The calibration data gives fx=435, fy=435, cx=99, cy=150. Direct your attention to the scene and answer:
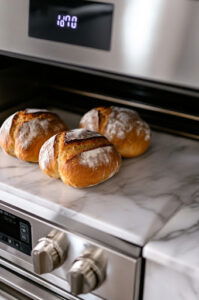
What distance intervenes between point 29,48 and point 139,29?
23cm

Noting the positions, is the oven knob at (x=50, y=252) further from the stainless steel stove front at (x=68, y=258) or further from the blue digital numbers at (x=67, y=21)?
the blue digital numbers at (x=67, y=21)

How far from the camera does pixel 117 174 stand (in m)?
0.82

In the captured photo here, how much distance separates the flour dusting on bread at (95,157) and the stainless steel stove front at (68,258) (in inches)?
4.0

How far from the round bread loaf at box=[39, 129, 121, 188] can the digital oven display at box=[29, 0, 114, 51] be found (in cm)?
16

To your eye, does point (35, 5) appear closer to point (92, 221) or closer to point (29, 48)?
point (29, 48)

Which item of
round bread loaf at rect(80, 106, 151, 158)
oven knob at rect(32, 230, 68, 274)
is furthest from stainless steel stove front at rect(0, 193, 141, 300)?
round bread loaf at rect(80, 106, 151, 158)

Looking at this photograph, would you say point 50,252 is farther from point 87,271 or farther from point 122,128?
point 122,128

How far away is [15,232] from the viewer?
780 mm

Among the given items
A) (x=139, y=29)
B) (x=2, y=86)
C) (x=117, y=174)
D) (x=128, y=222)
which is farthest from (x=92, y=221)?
(x=2, y=86)

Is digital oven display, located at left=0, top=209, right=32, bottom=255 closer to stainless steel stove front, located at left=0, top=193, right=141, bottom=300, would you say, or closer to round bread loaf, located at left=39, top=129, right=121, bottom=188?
stainless steel stove front, located at left=0, top=193, right=141, bottom=300

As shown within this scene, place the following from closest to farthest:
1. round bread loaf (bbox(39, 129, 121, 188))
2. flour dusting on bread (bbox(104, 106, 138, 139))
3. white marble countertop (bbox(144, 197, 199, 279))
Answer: white marble countertop (bbox(144, 197, 199, 279)) → round bread loaf (bbox(39, 129, 121, 188)) → flour dusting on bread (bbox(104, 106, 138, 139))

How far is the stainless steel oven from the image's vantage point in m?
0.66

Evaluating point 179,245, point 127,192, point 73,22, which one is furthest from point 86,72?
point 179,245

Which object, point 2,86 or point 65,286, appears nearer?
point 65,286
